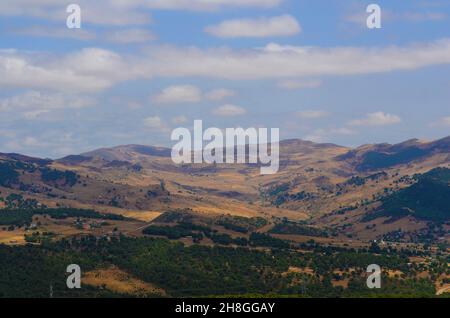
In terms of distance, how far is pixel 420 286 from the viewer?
197875 mm
